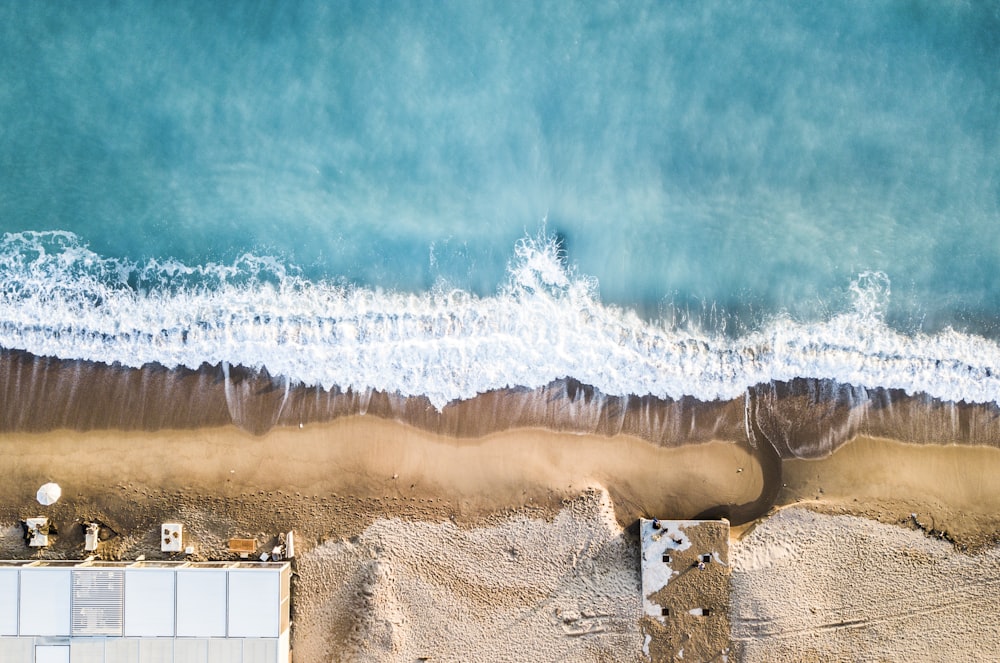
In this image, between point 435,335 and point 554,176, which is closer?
point 435,335

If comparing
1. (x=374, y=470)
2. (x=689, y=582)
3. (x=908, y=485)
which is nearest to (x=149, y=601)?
(x=374, y=470)

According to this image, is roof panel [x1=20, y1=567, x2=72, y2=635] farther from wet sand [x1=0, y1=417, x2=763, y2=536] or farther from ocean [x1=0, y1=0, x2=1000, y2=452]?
ocean [x1=0, y1=0, x2=1000, y2=452]

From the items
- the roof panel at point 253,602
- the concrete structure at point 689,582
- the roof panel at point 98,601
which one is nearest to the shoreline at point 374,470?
the concrete structure at point 689,582

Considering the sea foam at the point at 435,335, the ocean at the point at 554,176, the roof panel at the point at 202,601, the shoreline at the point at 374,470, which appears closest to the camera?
the roof panel at the point at 202,601

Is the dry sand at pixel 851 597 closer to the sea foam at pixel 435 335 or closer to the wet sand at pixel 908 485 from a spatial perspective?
the wet sand at pixel 908 485

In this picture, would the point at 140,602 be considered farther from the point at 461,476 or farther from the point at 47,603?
the point at 461,476

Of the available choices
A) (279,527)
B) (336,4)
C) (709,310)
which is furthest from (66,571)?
(709,310)

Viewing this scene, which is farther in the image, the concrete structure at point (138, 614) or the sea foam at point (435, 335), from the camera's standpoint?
A: the sea foam at point (435, 335)
